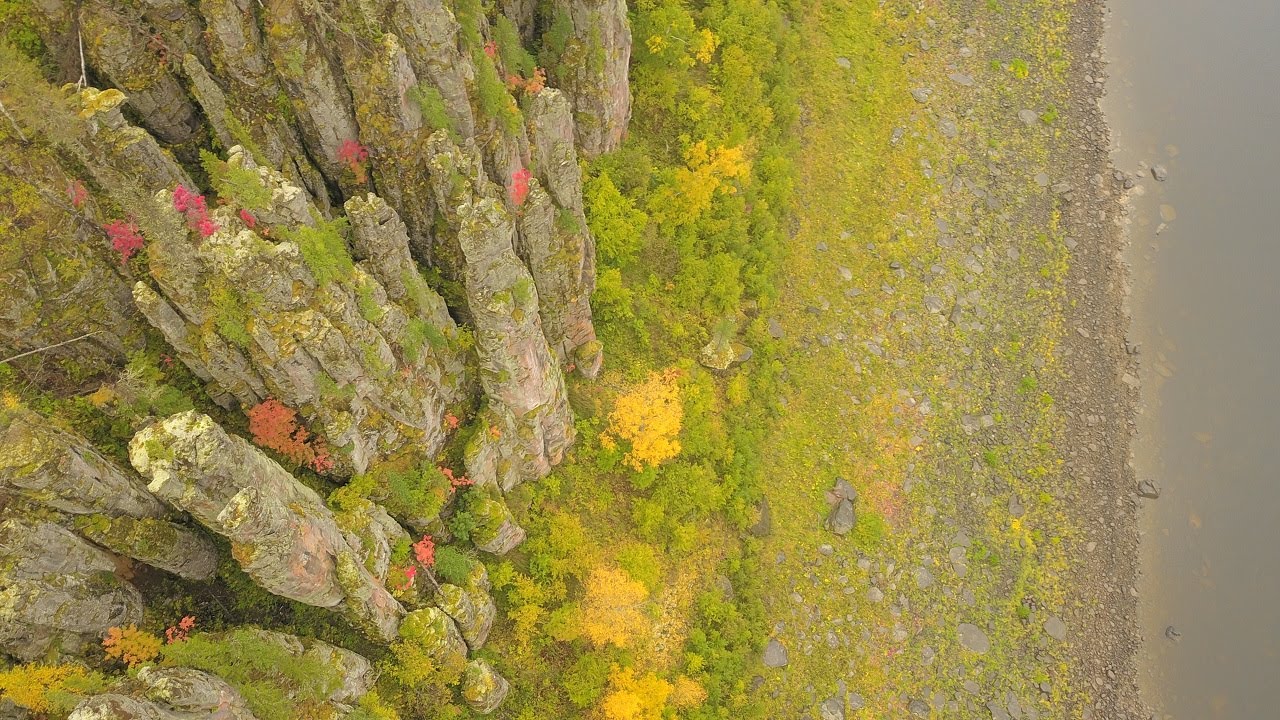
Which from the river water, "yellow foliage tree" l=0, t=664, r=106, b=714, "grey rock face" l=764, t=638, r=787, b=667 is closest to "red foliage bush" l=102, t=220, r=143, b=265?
"yellow foliage tree" l=0, t=664, r=106, b=714

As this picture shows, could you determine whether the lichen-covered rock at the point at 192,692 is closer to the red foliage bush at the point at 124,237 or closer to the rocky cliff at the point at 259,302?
the rocky cliff at the point at 259,302

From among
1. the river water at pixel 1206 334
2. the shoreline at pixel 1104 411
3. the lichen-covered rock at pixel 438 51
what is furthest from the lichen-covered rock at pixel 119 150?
the river water at pixel 1206 334

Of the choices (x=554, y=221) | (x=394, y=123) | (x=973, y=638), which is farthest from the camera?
(x=973, y=638)

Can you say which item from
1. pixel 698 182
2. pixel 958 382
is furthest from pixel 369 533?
pixel 958 382

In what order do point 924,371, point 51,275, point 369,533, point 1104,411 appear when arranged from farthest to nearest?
point 1104,411 < point 924,371 < point 369,533 < point 51,275

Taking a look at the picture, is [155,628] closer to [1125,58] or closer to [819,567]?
[819,567]

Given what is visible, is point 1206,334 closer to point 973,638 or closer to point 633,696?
point 973,638

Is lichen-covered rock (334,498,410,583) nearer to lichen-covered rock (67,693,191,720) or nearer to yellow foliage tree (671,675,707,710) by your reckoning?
lichen-covered rock (67,693,191,720)
